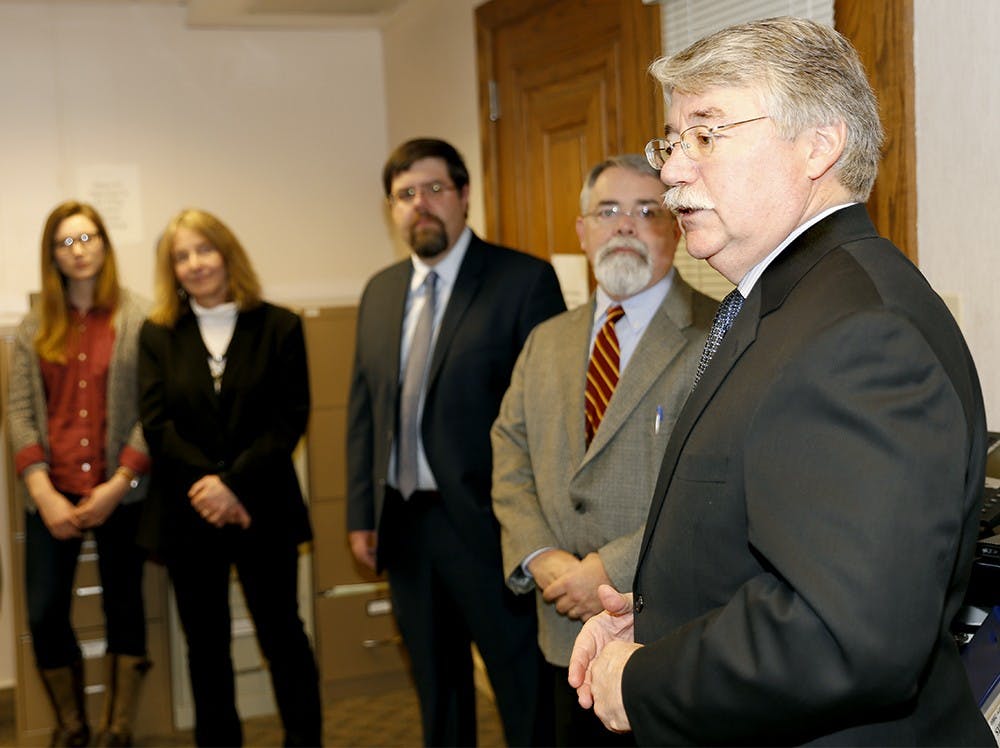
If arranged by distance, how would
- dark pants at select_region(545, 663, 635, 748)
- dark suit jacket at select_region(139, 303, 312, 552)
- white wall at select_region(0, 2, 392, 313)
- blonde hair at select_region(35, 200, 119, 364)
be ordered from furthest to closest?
white wall at select_region(0, 2, 392, 313)
blonde hair at select_region(35, 200, 119, 364)
dark suit jacket at select_region(139, 303, 312, 552)
dark pants at select_region(545, 663, 635, 748)

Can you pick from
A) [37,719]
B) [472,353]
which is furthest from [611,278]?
[37,719]

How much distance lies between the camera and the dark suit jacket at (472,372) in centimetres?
298

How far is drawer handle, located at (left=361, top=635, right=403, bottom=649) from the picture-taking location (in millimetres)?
4512

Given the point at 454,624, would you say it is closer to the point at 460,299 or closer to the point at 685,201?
the point at 460,299

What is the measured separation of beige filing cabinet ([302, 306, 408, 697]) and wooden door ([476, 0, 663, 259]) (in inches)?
31.7

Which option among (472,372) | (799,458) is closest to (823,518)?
(799,458)

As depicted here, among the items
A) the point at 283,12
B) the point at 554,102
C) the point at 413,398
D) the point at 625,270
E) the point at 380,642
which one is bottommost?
the point at 380,642

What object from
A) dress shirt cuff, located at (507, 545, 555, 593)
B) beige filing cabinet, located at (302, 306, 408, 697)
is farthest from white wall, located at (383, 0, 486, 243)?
dress shirt cuff, located at (507, 545, 555, 593)

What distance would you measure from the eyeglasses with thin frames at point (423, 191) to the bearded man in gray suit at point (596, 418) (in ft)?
2.18

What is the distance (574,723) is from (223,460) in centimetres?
155

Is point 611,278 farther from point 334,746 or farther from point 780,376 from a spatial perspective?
point 334,746

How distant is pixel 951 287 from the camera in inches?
84.9

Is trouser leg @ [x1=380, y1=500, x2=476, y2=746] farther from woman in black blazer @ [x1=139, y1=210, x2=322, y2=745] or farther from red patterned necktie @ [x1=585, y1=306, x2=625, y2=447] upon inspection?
red patterned necktie @ [x1=585, y1=306, x2=625, y2=447]

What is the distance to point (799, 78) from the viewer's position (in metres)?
1.30
